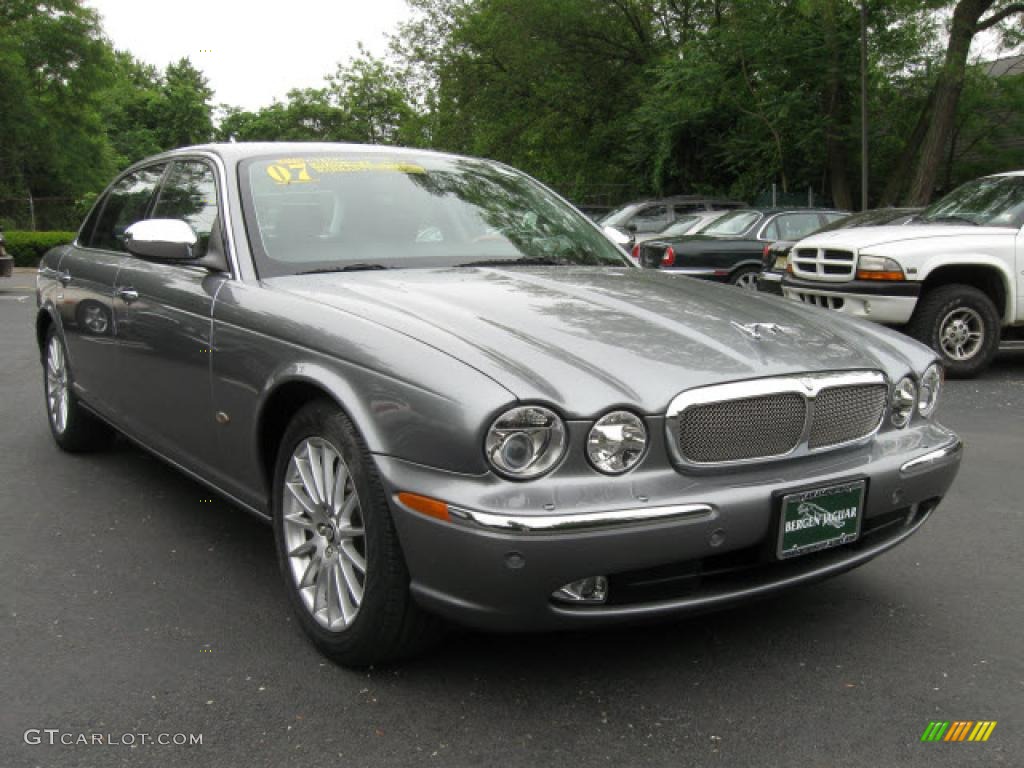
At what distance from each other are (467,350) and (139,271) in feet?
7.15

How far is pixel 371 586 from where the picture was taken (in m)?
2.79

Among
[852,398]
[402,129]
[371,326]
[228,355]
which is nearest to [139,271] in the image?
[228,355]

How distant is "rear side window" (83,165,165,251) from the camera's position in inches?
192

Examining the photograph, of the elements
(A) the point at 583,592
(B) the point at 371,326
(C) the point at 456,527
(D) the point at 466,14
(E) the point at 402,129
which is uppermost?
(D) the point at 466,14

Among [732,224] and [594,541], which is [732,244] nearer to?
[732,224]

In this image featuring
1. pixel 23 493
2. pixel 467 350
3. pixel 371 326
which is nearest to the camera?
pixel 467 350

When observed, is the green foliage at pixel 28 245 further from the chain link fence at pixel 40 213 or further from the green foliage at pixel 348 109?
the green foliage at pixel 348 109

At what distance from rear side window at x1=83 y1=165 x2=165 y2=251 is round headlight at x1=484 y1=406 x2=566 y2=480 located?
2.89m

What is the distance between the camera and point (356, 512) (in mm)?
2934

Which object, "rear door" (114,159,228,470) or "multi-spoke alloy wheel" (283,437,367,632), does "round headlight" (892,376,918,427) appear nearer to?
"multi-spoke alloy wheel" (283,437,367,632)

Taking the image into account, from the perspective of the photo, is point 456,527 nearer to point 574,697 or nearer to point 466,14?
point 574,697

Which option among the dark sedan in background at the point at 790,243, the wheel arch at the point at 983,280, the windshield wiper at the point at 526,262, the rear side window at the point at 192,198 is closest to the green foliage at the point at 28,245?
the dark sedan in background at the point at 790,243

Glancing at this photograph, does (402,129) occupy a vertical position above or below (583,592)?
above

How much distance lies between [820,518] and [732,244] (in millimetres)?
10625
